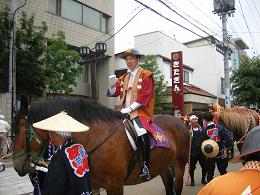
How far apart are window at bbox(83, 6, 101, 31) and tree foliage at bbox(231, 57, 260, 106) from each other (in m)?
9.72

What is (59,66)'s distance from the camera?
14.4 m

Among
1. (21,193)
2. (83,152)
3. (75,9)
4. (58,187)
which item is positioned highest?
(75,9)

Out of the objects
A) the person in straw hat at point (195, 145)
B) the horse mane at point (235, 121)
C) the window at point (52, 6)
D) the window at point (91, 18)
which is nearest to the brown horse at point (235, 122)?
the horse mane at point (235, 121)

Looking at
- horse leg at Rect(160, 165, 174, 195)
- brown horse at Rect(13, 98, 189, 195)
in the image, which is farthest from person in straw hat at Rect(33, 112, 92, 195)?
horse leg at Rect(160, 165, 174, 195)

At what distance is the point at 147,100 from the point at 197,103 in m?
24.0

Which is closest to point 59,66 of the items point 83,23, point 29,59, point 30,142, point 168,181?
point 29,59

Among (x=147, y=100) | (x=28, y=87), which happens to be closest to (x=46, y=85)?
(x=28, y=87)

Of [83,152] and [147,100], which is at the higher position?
[147,100]

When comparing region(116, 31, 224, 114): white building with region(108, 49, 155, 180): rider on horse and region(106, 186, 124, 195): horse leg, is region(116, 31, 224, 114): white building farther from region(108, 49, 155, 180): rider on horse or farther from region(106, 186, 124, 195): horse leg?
region(106, 186, 124, 195): horse leg

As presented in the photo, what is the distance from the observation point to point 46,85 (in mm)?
14648

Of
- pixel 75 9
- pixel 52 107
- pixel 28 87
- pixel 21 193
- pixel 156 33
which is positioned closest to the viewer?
pixel 52 107

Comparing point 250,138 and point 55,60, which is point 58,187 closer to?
point 250,138

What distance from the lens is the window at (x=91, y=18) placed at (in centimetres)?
2020

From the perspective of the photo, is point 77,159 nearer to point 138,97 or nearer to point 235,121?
point 138,97
